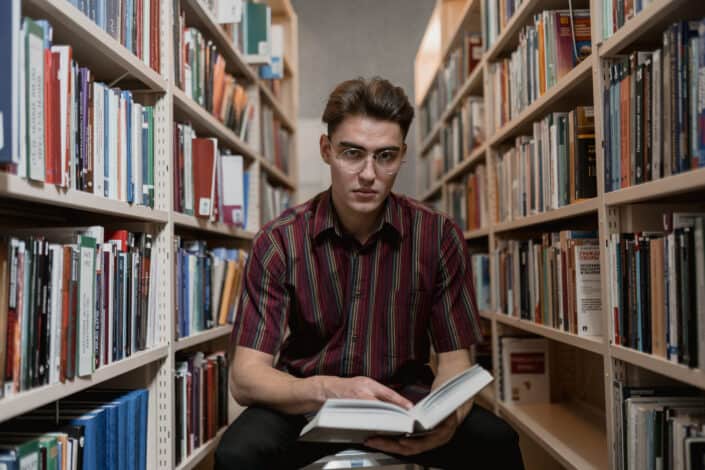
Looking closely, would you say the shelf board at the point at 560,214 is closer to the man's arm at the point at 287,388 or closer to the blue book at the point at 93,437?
the man's arm at the point at 287,388

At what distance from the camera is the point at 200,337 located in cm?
191

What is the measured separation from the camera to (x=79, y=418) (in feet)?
3.99

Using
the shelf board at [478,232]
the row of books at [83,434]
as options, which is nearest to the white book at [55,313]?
the row of books at [83,434]

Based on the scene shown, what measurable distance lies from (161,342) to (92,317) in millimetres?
438

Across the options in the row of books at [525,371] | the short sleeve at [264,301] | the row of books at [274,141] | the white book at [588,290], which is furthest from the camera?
the row of books at [274,141]

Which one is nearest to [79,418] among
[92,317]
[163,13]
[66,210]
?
[92,317]

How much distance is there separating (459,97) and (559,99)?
1331 millimetres

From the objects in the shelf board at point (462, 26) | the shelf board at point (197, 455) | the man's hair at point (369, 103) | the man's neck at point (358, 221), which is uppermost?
the shelf board at point (462, 26)

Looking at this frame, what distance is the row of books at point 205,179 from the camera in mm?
1761

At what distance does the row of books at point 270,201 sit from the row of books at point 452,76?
1.16 meters

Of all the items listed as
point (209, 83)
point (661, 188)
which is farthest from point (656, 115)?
point (209, 83)

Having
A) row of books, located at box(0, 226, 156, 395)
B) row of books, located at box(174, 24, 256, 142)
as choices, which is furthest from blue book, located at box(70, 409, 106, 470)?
row of books, located at box(174, 24, 256, 142)

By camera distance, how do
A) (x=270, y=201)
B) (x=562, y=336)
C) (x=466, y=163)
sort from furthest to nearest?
(x=270, y=201) < (x=466, y=163) < (x=562, y=336)

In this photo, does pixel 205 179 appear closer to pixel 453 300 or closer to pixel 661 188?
pixel 453 300
